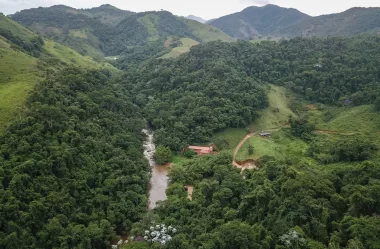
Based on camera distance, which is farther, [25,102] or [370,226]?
[25,102]

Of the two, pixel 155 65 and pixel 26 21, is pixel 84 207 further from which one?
pixel 26 21

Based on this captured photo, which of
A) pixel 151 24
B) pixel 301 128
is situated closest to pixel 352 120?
pixel 301 128

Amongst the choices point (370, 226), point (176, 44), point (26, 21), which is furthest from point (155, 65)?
point (26, 21)

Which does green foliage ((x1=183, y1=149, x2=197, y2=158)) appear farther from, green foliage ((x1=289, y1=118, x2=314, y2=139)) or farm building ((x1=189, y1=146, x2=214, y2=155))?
green foliage ((x1=289, y1=118, x2=314, y2=139))

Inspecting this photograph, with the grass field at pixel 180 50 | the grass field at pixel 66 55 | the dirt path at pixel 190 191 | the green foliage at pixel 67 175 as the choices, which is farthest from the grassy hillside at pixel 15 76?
the grass field at pixel 180 50

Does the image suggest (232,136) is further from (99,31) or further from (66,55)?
(99,31)

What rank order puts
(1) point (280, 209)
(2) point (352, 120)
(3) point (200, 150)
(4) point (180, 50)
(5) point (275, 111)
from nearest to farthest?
(1) point (280, 209), (3) point (200, 150), (2) point (352, 120), (5) point (275, 111), (4) point (180, 50)
